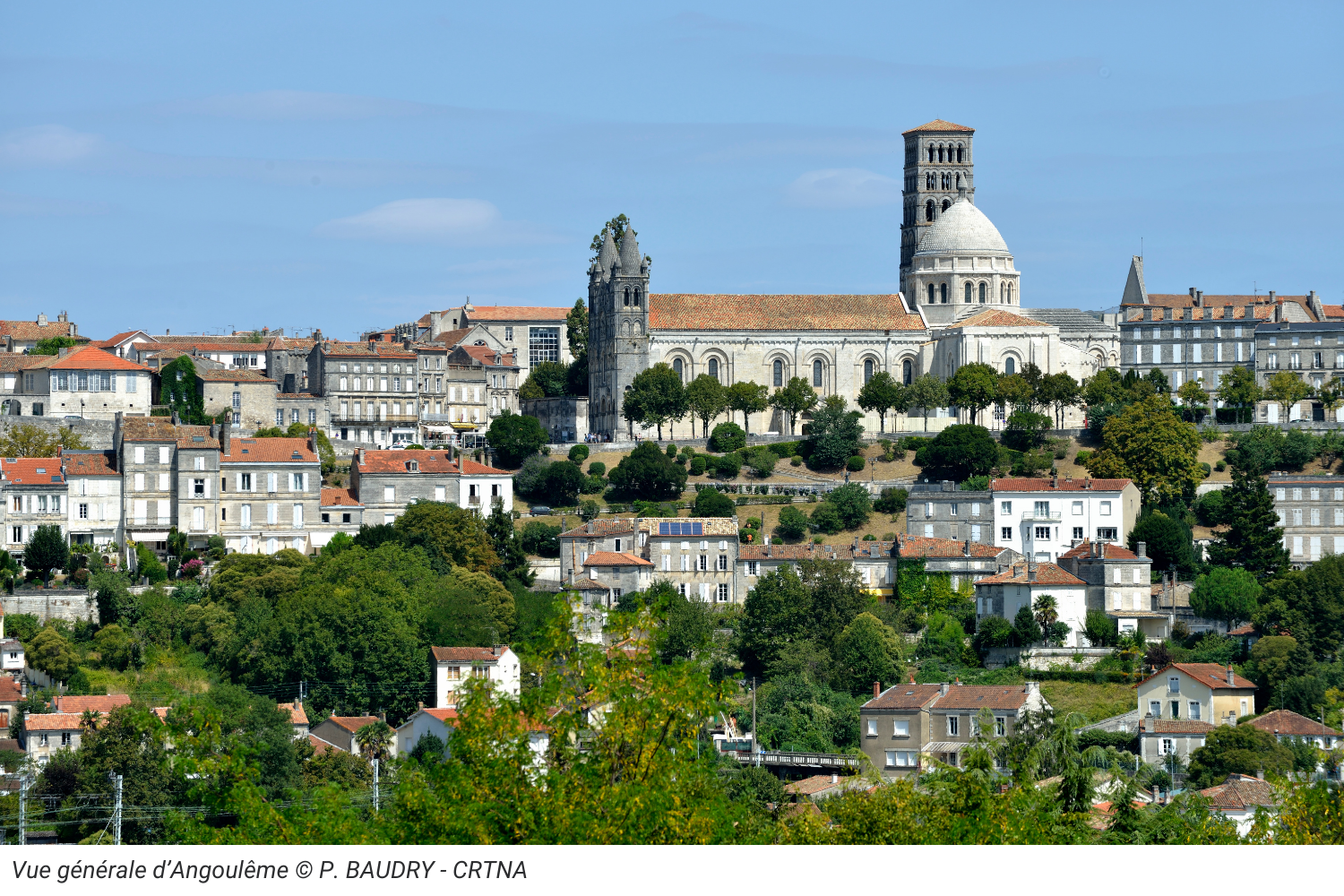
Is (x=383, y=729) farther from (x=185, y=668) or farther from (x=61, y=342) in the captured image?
(x=61, y=342)

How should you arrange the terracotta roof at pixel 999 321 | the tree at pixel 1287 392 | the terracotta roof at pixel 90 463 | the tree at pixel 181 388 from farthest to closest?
1. the terracotta roof at pixel 999 321
2. the tree at pixel 1287 392
3. the tree at pixel 181 388
4. the terracotta roof at pixel 90 463

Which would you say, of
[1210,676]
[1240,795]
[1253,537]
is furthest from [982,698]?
[1253,537]

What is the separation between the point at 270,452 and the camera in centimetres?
7144

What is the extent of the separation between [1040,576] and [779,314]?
4746 cm

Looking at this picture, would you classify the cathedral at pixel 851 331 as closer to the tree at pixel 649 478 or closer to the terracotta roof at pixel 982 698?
the tree at pixel 649 478

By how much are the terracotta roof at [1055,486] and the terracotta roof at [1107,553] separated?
4.51 metres

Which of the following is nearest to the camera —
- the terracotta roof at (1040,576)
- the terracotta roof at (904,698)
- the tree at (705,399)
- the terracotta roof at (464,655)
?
the terracotta roof at (904,698)

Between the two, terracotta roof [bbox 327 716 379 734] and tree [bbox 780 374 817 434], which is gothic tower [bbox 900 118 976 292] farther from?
Result: terracotta roof [bbox 327 716 379 734]

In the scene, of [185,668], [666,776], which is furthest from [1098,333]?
[666,776]

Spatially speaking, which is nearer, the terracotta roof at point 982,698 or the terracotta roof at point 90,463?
the terracotta roof at point 982,698

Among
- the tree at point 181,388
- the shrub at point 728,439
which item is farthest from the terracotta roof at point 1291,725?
the tree at point 181,388

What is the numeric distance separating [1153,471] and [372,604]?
34985 mm

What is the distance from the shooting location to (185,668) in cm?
5712

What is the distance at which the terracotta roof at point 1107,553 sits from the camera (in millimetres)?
64500
